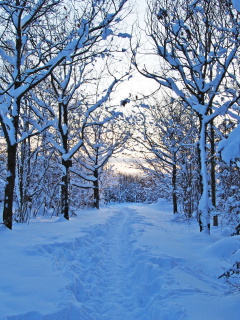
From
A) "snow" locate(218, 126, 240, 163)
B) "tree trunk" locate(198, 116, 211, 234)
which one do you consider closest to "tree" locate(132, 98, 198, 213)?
"tree trunk" locate(198, 116, 211, 234)

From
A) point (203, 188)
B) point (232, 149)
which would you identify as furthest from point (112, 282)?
point (203, 188)

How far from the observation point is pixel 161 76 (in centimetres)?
875

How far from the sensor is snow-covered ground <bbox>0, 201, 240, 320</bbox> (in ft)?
10.2

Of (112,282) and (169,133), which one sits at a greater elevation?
→ (169,133)

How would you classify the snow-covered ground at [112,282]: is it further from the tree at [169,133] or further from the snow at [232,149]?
the tree at [169,133]

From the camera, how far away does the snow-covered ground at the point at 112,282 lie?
3.11 m

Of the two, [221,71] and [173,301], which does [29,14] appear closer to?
[221,71]

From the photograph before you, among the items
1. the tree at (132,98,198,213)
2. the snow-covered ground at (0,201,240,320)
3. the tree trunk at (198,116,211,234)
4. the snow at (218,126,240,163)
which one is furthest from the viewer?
the tree at (132,98,198,213)

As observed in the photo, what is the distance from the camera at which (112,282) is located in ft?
15.1

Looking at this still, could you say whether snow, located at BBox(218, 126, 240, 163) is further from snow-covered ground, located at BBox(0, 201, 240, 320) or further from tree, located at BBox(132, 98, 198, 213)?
tree, located at BBox(132, 98, 198, 213)

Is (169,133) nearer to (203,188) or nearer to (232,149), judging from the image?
(203,188)

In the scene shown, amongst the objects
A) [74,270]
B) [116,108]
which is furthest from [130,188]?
[74,270]

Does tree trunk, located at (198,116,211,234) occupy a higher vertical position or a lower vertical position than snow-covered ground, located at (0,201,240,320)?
higher

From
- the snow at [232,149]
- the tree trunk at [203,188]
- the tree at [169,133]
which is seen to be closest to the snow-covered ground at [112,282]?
the tree trunk at [203,188]
